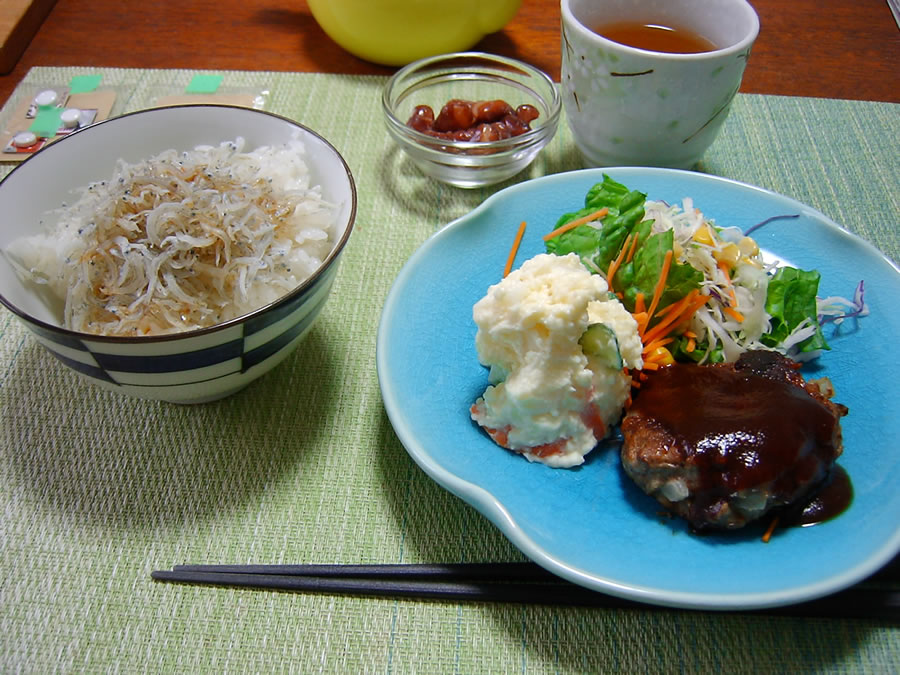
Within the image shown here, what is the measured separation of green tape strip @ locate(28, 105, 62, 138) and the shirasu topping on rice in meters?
0.86

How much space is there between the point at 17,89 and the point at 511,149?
182 centimetres

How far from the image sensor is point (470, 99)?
91.3 inches

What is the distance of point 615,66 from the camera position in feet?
5.68

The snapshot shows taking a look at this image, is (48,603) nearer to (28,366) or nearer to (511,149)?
(28,366)

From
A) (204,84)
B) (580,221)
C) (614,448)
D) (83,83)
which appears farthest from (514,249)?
(83,83)

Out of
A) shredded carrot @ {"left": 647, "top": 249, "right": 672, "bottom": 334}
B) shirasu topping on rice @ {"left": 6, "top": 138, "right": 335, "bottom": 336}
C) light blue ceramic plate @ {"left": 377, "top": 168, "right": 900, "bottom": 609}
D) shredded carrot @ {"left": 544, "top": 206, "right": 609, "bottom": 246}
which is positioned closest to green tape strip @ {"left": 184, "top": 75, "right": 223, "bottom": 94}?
shirasu topping on rice @ {"left": 6, "top": 138, "right": 335, "bottom": 336}

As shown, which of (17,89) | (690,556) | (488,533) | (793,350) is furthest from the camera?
(17,89)

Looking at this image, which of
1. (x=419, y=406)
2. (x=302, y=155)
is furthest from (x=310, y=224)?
(x=419, y=406)

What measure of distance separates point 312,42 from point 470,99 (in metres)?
0.80

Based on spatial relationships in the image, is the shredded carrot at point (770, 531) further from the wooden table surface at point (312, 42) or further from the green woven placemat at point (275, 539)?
the wooden table surface at point (312, 42)

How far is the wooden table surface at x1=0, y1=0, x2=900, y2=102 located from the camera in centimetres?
245

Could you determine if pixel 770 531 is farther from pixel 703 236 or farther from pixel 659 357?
pixel 703 236

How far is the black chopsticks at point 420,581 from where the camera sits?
1184mm

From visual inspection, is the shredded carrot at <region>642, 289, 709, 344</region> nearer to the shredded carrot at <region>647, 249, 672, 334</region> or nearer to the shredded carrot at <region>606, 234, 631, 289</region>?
the shredded carrot at <region>647, 249, 672, 334</region>
